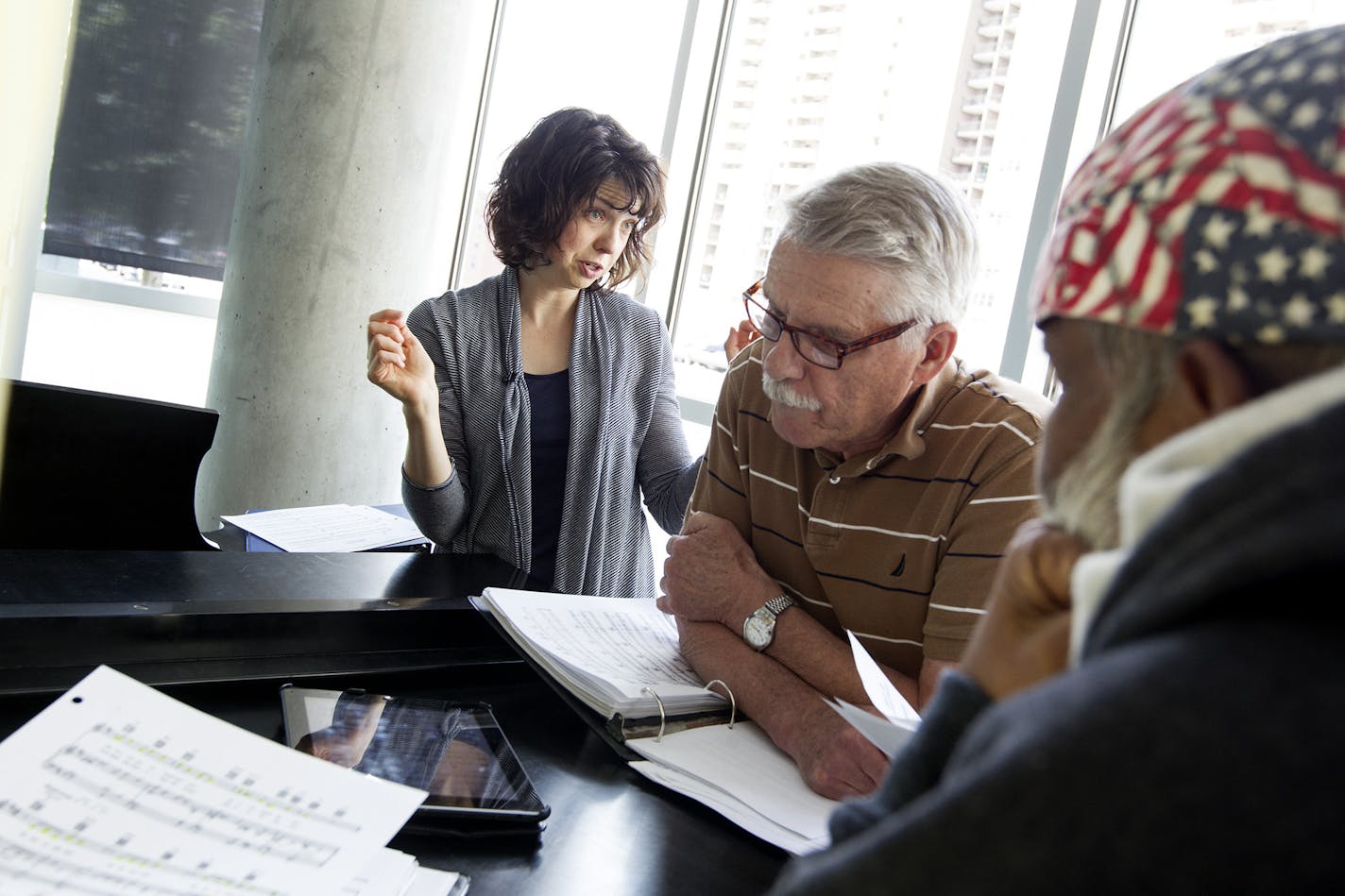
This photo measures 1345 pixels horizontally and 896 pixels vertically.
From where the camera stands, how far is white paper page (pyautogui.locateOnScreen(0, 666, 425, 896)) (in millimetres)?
744

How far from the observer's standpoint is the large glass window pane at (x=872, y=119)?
132 inches

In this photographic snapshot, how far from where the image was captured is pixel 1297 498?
320 mm

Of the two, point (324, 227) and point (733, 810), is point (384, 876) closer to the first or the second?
point (733, 810)

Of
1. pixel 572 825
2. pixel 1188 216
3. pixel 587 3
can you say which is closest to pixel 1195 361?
pixel 1188 216

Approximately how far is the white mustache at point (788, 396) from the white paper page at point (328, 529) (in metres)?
1.02

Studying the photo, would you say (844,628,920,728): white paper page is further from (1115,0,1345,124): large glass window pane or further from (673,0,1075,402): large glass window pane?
(1115,0,1345,124): large glass window pane

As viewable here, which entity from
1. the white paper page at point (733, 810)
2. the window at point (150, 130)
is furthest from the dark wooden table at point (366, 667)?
the window at point (150, 130)

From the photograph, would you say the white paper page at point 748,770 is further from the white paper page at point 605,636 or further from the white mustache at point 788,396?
the white mustache at point 788,396

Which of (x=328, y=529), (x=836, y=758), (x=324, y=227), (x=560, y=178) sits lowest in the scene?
(x=328, y=529)

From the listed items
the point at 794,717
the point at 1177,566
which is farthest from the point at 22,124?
the point at 794,717

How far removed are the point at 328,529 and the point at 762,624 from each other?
4.10 ft

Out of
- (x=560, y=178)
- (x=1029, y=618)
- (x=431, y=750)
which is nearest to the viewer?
(x=1029, y=618)

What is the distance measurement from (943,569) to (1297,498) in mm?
1234

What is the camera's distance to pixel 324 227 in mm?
4035
